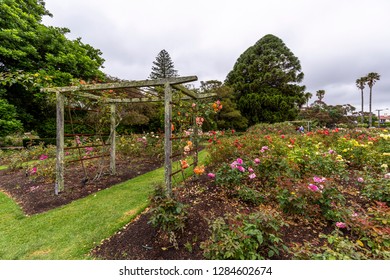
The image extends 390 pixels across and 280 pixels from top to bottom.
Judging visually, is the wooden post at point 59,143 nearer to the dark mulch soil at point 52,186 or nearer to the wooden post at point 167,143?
the dark mulch soil at point 52,186

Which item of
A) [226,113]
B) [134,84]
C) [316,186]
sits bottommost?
[316,186]

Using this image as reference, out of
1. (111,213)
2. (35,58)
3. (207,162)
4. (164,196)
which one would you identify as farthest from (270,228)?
(35,58)

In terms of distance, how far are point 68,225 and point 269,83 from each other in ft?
63.9

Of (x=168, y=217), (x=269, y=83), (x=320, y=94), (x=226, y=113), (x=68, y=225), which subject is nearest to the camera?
(x=168, y=217)

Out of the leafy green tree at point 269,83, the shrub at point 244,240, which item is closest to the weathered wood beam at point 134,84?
the shrub at point 244,240

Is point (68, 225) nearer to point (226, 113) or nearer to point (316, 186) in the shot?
point (316, 186)

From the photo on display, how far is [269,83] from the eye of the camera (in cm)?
1838

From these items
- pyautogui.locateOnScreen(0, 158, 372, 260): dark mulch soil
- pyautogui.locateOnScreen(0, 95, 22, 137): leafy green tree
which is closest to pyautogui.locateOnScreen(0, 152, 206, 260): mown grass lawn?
pyautogui.locateOnScreen(0, 158, 372, 260): dark mulch soil

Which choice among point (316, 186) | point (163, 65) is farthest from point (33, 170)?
Result: point (163, 65)

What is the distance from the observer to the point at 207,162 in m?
4.53

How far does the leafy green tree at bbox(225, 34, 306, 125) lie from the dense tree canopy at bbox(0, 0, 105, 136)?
45.1 ft

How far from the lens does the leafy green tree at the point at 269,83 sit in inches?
674

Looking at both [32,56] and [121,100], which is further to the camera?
[32,56]

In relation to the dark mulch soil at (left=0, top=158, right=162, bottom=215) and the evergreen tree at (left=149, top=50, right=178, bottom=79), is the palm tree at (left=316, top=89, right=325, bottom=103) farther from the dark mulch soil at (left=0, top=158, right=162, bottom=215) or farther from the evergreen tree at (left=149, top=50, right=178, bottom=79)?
the dark mulch soil at (left=0, top=158, right=162, bottom=215)
